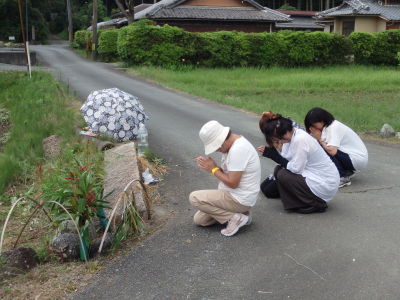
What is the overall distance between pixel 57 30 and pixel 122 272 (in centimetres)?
6413

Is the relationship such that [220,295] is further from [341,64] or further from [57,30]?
[57,30]

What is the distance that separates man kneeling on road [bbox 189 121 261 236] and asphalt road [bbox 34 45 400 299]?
208 millimetres

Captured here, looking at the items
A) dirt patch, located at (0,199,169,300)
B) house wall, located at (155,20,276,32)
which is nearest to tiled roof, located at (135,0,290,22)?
house wall, located at (155,20,276,32)

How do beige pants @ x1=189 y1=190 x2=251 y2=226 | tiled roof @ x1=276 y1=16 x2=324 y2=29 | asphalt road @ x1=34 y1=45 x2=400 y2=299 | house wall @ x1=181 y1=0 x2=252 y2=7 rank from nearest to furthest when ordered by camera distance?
asphalt road @ x1=34 y1=45 x2=400 y2=299 → beige pants @ x1=189 y1=190 x2=251 y2=226 → house wall @ x1=181 y1=0 x2=252 y2=7 → tiled roof @ x1=276 y1=16 x2=324 y2=29

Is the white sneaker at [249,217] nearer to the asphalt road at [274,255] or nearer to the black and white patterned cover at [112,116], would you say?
the asphalt road at [274,255]

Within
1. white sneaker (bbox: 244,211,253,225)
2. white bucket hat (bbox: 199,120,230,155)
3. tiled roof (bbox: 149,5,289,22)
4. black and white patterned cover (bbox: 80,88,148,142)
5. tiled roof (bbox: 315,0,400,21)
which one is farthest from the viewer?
tiled roof (bbox: 315,0,400,21)

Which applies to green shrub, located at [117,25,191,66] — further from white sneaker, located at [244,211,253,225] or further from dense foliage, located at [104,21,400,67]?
white sneaker, located at [244,211,253,225]

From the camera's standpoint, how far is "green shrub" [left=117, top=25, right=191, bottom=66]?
22125 millimetres

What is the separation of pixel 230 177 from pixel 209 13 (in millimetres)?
27805

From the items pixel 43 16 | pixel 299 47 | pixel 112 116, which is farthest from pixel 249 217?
pixel 43 16

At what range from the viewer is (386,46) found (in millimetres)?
Answer: 25641

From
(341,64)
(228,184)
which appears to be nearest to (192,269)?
(228,184)

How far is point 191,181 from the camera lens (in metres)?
Answer: 6.61

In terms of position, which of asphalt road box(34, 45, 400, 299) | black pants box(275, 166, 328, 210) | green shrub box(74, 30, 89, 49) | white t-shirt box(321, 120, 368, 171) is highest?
green shrub box(74, 30, 89, 49)
